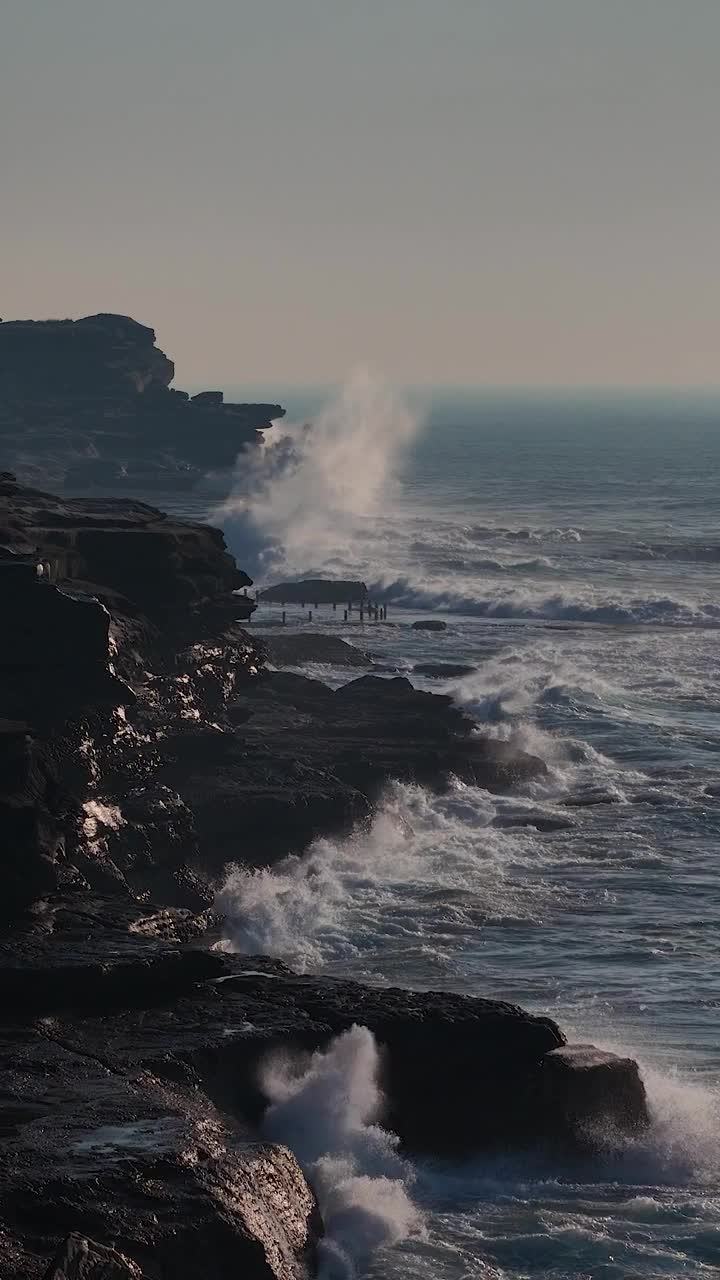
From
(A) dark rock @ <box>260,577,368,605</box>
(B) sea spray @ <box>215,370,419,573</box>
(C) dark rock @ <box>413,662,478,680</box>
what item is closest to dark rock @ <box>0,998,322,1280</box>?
(C) dark rock @ <box>413,662,478,680</box>

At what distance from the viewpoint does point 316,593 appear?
10438 cm

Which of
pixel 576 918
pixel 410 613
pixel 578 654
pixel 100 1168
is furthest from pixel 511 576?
pixel 100 1168

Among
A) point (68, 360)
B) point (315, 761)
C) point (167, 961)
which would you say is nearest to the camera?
point (167, 961)

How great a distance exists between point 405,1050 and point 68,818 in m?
11.9

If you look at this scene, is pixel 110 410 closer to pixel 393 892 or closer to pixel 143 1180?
pixel 393 892

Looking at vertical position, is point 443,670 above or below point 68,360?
below

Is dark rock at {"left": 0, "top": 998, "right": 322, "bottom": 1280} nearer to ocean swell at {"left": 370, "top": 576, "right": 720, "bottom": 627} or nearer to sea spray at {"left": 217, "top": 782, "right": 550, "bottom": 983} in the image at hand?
sea spray at {"left": 217, "top": 782, "right": 550, "bottom": 983}

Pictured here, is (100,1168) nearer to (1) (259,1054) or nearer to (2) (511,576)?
(1) (259,1054)

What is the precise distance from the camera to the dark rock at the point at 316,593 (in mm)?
103875

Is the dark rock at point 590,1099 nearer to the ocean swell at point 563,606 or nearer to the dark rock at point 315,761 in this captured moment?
the dark rock at point 315,761

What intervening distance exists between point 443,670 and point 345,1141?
161ft

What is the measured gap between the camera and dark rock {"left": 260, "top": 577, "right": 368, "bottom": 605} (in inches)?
4090

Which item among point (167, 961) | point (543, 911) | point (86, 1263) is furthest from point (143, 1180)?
point (543, 911)

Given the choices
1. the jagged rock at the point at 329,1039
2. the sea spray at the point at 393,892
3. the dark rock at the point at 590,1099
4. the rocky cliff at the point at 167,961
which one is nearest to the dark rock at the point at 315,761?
the rocky cliff at the point at 167,961
